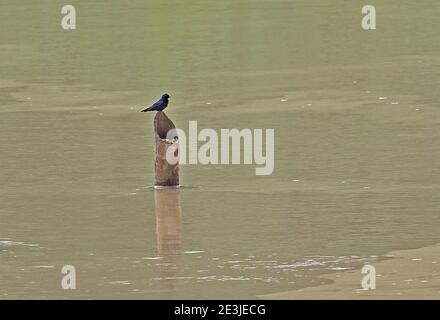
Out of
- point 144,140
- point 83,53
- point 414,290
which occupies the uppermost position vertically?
point 83,53

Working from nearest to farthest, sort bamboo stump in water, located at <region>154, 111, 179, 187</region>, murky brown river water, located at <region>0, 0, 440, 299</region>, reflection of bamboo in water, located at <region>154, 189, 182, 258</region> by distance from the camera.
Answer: murky brown river water, located at <region>0, 0, 440, 299</region>
reflection of bamboo in water, located at <region>154, 189, 182, 258</region>
bamboo stump in water, located at <region>154, 111, 179, 187</region>

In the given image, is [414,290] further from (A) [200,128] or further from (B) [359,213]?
(A) [200,128]

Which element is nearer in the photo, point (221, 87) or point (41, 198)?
point (41, 198)

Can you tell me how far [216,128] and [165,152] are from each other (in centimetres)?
520

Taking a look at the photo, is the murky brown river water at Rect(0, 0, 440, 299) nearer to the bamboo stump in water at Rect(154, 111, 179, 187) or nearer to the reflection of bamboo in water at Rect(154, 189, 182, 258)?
the reflection of bamboo in water at Rect(154, 189, 182, 258)

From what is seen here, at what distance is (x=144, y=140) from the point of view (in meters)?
23.9

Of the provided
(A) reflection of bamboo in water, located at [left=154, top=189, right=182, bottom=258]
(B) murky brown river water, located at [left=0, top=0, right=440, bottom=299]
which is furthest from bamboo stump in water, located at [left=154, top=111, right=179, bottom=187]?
(B) murky brown river water, located at [left=0, top=0, right=440, bottom=299]

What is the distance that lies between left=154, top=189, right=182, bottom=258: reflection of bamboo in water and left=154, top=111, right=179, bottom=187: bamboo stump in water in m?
0.13

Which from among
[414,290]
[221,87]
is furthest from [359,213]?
[221,87]

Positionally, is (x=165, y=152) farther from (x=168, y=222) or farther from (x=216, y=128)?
(x=216, y=128)

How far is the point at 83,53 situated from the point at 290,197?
16447 mm

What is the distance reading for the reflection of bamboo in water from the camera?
16578 millimetres

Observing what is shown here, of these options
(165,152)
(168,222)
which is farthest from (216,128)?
(168,222)

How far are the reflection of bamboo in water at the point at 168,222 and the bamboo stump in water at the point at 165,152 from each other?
0.13 meters
